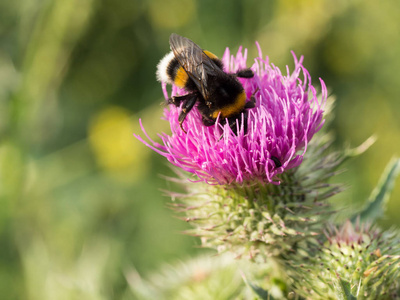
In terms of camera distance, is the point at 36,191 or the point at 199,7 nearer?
the point at 36,191

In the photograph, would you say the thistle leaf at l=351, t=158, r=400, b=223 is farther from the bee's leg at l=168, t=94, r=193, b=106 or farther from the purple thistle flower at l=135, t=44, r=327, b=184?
the bee's leg at l=168, t=94, r=193, b=106

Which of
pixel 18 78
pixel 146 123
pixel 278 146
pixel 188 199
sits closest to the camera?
pixel 278 146

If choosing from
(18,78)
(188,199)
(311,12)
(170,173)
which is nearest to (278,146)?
(188,199)

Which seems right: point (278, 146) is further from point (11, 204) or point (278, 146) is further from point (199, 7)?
point (199, 7)

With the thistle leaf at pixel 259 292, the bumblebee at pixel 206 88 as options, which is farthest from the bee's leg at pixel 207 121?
the thistle leaf at pixel 259 292

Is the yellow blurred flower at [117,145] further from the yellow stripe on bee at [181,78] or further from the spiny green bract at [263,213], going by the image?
the yellow stripe on bee at [181,78]

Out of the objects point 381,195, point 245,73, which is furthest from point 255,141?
point 381,195
